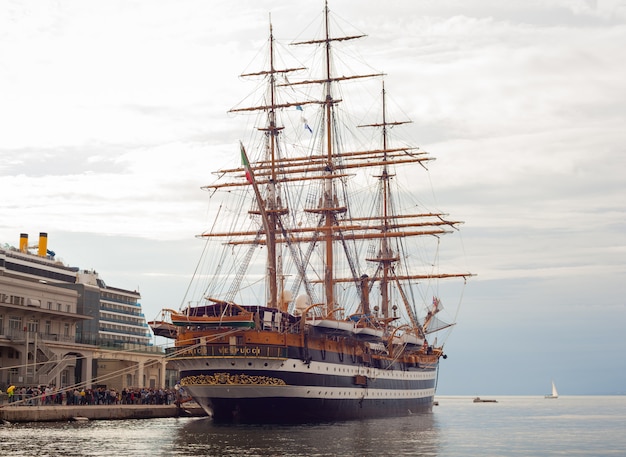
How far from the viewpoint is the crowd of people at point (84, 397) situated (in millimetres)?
66562

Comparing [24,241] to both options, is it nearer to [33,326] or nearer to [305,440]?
[33,326]

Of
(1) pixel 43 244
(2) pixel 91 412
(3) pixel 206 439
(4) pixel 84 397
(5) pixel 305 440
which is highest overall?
(1) pixel 43 244

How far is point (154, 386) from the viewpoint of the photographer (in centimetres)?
11106

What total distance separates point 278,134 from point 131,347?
2927 centimetres

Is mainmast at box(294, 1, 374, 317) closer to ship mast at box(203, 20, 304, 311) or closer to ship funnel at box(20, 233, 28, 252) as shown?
ship mast at box(203, 20, 304, 311)

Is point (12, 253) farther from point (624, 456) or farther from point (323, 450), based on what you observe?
point (624, 456)

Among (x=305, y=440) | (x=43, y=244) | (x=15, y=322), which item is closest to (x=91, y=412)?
(x=15, y=322)

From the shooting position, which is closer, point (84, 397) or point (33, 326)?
point (84, 397)

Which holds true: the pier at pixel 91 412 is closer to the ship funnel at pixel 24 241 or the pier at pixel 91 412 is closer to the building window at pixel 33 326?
the building window at pixel 33 326

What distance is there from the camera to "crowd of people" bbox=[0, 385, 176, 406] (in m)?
66.6

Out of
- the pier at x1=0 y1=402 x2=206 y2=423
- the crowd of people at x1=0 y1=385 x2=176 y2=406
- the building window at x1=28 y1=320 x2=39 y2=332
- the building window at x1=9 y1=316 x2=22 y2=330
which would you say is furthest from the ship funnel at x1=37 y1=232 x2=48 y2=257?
the pier at x1=0 y1=402 x2=206 y2=423

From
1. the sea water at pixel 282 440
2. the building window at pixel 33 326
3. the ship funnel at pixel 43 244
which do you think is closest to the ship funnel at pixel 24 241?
the ship funnel at pixel 43 244

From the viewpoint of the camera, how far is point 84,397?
72.4 m

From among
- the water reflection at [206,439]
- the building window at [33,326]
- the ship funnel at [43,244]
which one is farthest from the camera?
the ship funnel at [43,244]
